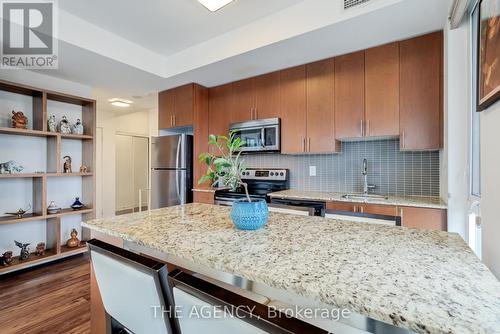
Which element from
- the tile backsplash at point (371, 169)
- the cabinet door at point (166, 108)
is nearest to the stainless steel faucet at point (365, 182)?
the tile backsplash at point (371, 169)

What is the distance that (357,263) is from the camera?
0.72m

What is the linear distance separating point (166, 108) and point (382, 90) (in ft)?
9.72

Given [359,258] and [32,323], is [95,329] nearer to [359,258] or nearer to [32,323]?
[32,323]

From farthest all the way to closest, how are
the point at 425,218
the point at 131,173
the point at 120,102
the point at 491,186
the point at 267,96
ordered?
the point at 131,173 < the point at 120,102 < the point at 267,96 < the point at 425,218 < the point at 491,186

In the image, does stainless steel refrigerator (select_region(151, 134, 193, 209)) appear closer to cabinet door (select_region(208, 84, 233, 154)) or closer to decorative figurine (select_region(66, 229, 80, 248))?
cabinet door (select_region(208, 84, 233, 154))

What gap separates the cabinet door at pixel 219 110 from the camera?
341cm

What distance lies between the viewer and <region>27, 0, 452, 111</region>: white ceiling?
6.52 ft

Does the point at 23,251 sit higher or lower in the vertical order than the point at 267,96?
lower

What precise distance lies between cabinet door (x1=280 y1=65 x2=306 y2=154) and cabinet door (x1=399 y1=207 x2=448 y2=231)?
1233 mm

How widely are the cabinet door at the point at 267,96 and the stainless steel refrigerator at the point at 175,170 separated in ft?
3.68

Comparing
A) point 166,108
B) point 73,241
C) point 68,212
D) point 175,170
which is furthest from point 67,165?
point 166,108

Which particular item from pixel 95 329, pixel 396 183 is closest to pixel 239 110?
pixel 396 183

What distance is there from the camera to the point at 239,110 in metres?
3.30

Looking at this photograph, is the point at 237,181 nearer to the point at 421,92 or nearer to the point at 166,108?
the point at 421,92
